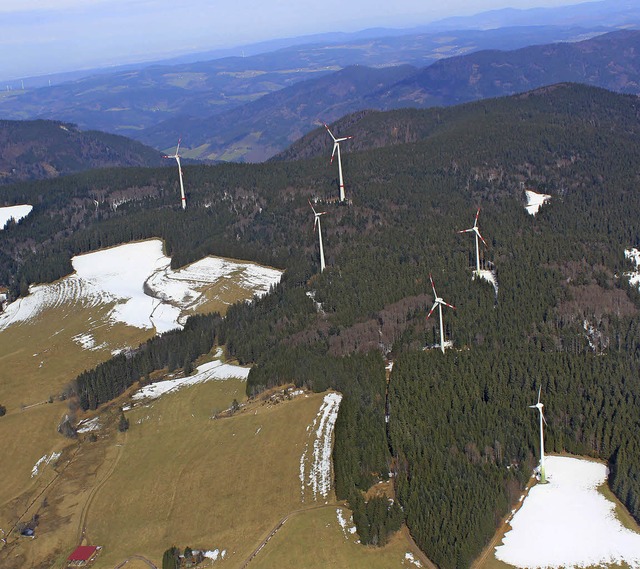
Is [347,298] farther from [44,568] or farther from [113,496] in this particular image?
[44,568]

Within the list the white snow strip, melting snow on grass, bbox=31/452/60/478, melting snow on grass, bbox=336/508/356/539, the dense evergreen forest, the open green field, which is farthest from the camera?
the white snow strip

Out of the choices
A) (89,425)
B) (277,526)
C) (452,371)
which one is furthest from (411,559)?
(89,425)

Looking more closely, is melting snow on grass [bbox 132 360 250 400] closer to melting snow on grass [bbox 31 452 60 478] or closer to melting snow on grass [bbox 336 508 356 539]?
melting snow on grass [bbox 31 452 60 478]

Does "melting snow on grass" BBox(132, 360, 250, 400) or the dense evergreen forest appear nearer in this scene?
the dense evergreen forest

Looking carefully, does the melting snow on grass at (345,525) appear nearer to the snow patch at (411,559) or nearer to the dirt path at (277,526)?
the dirt path at (277,526)

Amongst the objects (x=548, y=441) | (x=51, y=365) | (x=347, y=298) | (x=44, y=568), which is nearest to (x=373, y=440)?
(x=548, y=441)

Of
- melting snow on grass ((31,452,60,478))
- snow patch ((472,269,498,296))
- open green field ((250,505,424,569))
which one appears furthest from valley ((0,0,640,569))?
snow patch ((472,269,498,296))
